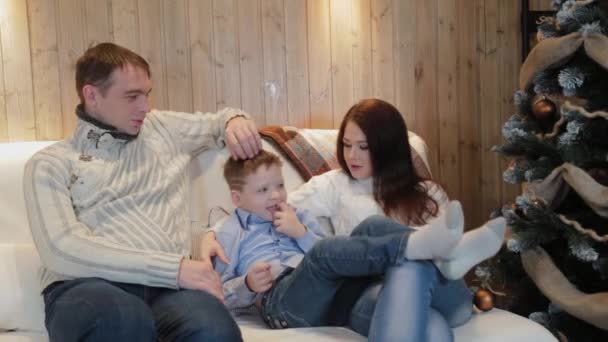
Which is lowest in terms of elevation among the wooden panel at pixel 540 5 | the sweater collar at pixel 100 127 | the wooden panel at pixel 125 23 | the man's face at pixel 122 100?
the sweater collar at pixel 100 127

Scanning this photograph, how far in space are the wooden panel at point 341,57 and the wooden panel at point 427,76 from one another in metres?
0.35

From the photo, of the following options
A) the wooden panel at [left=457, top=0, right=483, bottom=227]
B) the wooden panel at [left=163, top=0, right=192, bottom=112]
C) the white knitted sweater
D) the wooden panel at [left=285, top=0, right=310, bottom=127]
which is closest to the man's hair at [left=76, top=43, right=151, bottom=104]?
the white knitted sweater

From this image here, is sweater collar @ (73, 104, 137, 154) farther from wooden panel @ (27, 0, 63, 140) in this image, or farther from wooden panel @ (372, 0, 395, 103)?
wooden panel @ (372, 0, 395, 103)

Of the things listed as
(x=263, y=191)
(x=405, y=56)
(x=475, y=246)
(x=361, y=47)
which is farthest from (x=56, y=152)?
(x=405, y=56)

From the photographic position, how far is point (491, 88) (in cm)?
308

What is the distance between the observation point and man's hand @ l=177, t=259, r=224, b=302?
162 cm

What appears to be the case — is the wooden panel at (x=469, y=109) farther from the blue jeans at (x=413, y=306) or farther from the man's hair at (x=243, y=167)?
the blue jeans at (x=413, y=306)

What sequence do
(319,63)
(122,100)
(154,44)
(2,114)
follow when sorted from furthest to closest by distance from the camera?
(319,63) → (154,44) → (2,114) → (122,100)

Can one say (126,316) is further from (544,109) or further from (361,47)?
(361,47)

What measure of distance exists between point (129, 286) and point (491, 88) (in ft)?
6.70

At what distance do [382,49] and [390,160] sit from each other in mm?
870

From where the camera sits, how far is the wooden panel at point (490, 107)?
3.04m

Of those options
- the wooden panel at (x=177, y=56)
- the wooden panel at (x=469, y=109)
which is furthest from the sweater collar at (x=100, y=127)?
the wooden panel at (x=469, y=109)

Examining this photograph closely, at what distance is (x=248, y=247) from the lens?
191 centimetres
